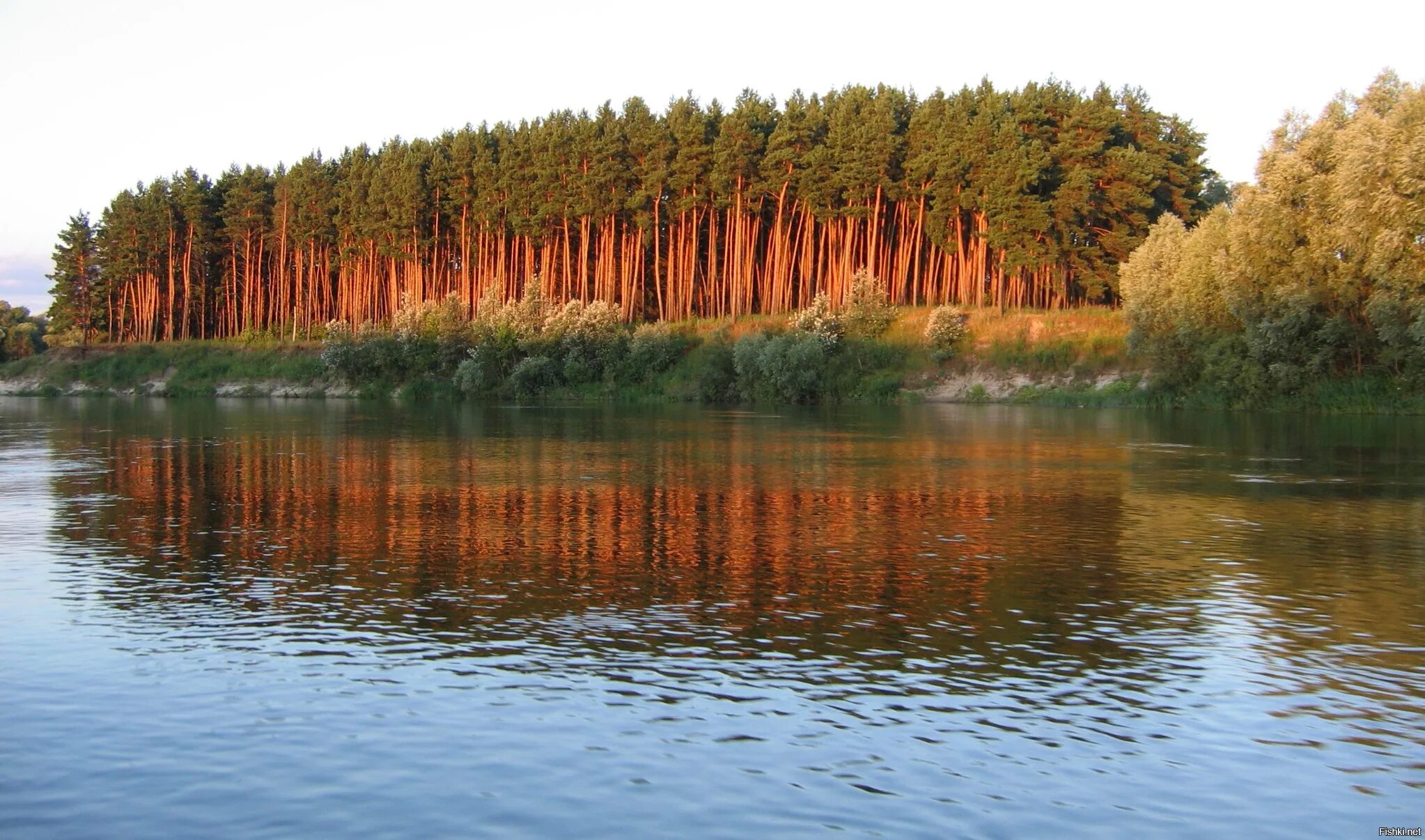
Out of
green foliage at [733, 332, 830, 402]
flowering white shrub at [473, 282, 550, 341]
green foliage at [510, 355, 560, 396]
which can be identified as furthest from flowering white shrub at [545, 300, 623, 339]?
green foliage at [733, 332, 830, 402]

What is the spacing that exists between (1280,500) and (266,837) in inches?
1051

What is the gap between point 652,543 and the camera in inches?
925

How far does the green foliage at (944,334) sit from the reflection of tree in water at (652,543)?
43.8m

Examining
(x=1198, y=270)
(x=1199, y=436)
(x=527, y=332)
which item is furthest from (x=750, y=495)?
(x=527, y=332)

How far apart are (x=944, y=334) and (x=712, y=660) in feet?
255

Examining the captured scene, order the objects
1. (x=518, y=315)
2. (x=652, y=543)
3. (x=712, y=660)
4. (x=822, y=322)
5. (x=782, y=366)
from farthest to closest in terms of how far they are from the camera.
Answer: (x=518, y=315) → (x=822, y=322) → (x=782, y=366) → (x=652, y=543) → (x=712, y=660)

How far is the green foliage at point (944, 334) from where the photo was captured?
89.8 metres

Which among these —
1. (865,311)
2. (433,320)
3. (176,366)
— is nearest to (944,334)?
(865,311)

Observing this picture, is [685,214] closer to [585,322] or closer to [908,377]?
[585,322]

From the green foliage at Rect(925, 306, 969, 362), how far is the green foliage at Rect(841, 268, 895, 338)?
4616 millimetres

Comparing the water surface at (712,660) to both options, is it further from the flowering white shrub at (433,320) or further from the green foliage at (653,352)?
the flowering white shrub at (433,320)

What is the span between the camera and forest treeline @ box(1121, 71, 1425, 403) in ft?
197

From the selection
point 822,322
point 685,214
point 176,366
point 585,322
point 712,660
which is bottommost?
point 712,660

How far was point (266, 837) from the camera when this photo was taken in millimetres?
9523
